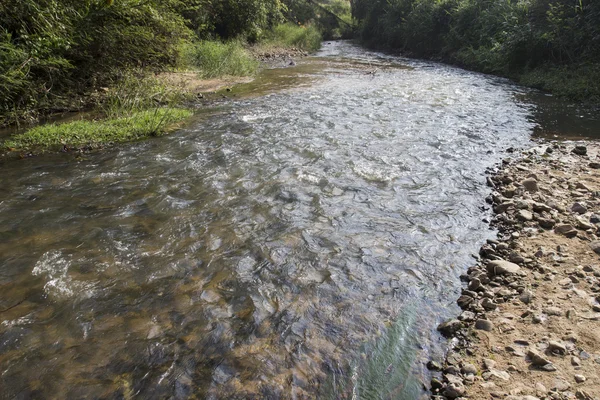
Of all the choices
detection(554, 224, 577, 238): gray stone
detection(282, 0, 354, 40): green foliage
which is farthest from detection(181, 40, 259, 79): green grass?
detection(282, 0, 354, 40): green foliage

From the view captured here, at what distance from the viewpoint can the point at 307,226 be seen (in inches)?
196

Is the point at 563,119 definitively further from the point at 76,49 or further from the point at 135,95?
the point at 76,49

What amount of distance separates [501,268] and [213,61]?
1340 cm

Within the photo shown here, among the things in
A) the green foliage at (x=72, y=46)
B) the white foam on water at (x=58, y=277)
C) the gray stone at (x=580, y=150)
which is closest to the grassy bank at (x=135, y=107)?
the green foliage at (x=72, y=46)

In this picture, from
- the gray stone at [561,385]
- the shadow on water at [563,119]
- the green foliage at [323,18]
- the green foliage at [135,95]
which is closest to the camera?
the gray stone at [561,385]

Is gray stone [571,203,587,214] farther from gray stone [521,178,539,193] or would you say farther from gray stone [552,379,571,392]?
gray stone [552,379,571,392]

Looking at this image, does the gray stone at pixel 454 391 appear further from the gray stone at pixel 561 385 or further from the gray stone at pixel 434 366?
the gray stone at pixel 561 385

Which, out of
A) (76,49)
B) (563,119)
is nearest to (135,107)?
(76,49)

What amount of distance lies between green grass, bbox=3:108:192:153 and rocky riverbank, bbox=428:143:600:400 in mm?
6645

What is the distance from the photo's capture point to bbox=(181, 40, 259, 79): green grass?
14.4 metres

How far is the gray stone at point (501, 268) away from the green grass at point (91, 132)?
22.1 feet

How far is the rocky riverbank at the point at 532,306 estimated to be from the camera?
2.81 meters

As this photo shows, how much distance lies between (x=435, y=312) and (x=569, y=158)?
17.7 feet

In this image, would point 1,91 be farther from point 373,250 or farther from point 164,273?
point 373,250
